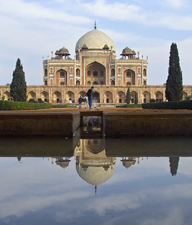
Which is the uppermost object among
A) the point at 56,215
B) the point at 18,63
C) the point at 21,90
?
the point at 18,63

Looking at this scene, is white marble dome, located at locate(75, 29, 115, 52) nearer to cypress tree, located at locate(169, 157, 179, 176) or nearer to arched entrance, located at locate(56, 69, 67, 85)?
arched entrance, located at locate(56, 69, 67, 85)

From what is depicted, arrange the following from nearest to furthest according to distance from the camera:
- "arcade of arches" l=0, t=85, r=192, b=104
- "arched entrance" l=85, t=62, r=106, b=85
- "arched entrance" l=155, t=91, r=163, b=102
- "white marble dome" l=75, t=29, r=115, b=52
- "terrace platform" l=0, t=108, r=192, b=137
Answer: "terrace platform" l=0, t=108, r=192, b=137, "arcade of arches" l=0, t=85, r=192, b=104, "arched entrance" l=155, t=91, r=163, b=102, "arched entrance" l=85, t=62, r=106, b=85, "white marble dome" l=75, t=29, r=115, b=52

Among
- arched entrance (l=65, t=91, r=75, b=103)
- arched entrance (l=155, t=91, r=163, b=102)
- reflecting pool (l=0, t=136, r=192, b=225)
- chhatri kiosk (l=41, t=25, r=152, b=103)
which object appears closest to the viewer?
reflecting pool (l=0, t=136, r=192, b=225)

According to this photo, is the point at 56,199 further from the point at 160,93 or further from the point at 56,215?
the point at 160,93

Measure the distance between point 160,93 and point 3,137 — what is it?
1153 inches

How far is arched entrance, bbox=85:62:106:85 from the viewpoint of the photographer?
3719 centimetres

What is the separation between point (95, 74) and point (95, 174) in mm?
36324

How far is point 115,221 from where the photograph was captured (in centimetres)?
107

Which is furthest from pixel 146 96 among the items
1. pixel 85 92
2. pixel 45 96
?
pixel 45 96

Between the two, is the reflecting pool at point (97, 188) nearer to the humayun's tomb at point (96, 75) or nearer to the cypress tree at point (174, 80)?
the cypress tree at point (174, 80)

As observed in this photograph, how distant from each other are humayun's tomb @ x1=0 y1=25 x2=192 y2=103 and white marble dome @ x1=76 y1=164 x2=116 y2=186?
2871 centimetres

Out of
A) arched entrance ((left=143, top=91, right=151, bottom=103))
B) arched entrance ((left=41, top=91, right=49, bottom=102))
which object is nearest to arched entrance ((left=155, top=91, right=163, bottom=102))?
arched entrance ((left=143, top=91, right=151, bottom=103))

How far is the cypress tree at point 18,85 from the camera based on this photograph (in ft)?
58.2

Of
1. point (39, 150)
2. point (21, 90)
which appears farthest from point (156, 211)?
point (21, 90)
